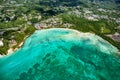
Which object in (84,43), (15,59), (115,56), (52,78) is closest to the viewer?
(52,78)

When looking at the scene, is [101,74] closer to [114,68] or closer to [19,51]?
[114,68]

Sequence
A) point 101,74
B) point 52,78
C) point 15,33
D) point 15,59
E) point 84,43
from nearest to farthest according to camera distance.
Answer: point 52,78 < point 101,74 < point 15,59 < point 84,43 < point 15,33

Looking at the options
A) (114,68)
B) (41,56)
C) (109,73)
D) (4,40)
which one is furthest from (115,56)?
(4,40)

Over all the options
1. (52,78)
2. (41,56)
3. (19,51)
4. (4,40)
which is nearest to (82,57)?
(41,56)

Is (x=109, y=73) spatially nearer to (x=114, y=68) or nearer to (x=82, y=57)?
(x=114, y=68)

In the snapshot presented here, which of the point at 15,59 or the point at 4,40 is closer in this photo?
the point at 15,59

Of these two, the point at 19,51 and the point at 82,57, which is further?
the point at 19,51
